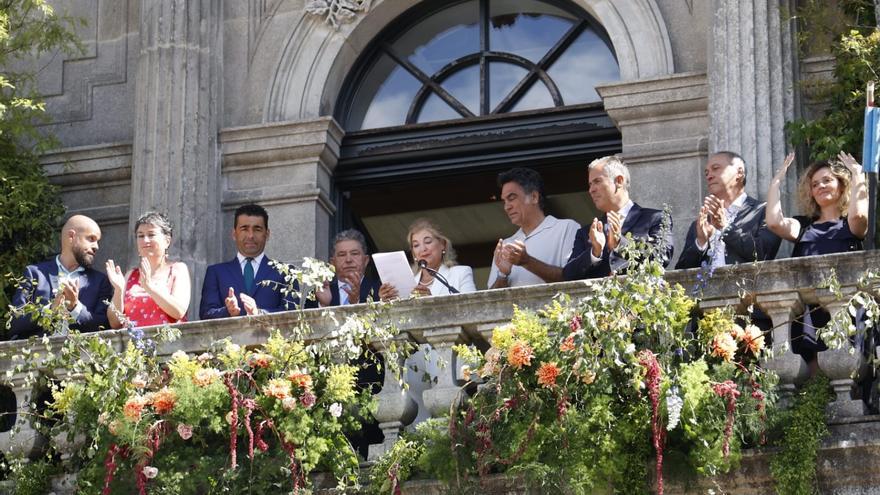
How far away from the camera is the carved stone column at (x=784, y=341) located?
10391mm

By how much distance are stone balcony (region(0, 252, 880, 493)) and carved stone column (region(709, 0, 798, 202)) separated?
8.76ft

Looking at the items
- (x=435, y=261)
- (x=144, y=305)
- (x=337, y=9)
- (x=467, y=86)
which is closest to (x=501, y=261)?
(x=435, y=261)

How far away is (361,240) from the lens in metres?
13.0

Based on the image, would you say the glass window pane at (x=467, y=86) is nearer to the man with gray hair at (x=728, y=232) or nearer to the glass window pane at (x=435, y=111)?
the glass window pane at (x=435, y=111)

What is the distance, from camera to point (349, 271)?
1289 centimetres

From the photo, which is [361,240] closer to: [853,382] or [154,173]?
[154,173]

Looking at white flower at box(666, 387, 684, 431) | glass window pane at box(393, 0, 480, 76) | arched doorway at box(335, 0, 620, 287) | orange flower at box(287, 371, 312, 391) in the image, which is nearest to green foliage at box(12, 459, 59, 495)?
orange flower at box(287, 371, 312, 391)

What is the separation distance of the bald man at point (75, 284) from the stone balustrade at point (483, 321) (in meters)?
0.77

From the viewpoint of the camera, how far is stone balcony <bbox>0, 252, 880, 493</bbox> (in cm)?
1024

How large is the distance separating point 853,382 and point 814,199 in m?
1.32

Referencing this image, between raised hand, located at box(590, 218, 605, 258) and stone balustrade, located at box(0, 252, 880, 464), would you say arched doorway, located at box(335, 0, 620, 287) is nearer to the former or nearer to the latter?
raised hand, located at box(590, 218, 605, 258)

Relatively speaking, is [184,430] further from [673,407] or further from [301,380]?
[673,407]

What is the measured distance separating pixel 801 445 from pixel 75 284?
476cm

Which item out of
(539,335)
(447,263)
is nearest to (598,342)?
(539,335)
